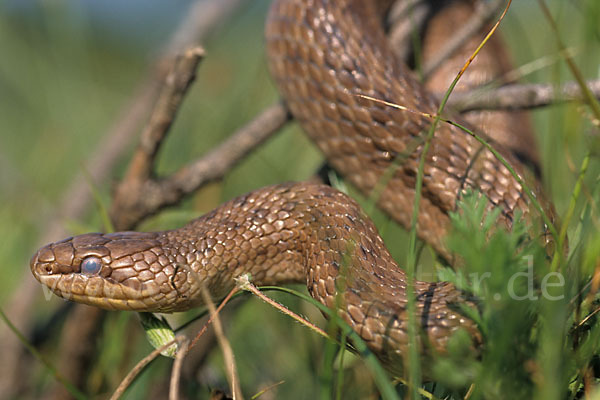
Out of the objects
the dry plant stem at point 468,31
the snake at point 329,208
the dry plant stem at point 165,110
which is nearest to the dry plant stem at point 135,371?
the snake at point 329,208

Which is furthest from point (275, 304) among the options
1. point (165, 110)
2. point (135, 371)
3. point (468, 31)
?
point (468, 31)

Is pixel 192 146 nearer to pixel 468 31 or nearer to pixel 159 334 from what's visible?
pixel 468 31

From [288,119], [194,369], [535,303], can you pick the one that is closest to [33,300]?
[194,369]

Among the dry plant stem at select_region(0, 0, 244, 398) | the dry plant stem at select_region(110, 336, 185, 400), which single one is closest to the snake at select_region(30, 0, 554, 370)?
the dry plant stem at select_region(110, 336, 185, 400)


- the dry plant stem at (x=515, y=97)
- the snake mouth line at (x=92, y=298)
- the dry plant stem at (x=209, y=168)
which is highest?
the dry plant stem at (x=209, y=168)

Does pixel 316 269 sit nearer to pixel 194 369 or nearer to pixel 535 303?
pixel 535 303

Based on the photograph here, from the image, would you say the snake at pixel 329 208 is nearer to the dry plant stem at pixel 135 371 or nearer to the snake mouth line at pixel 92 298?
the snake mouth line at pixel 92 298
